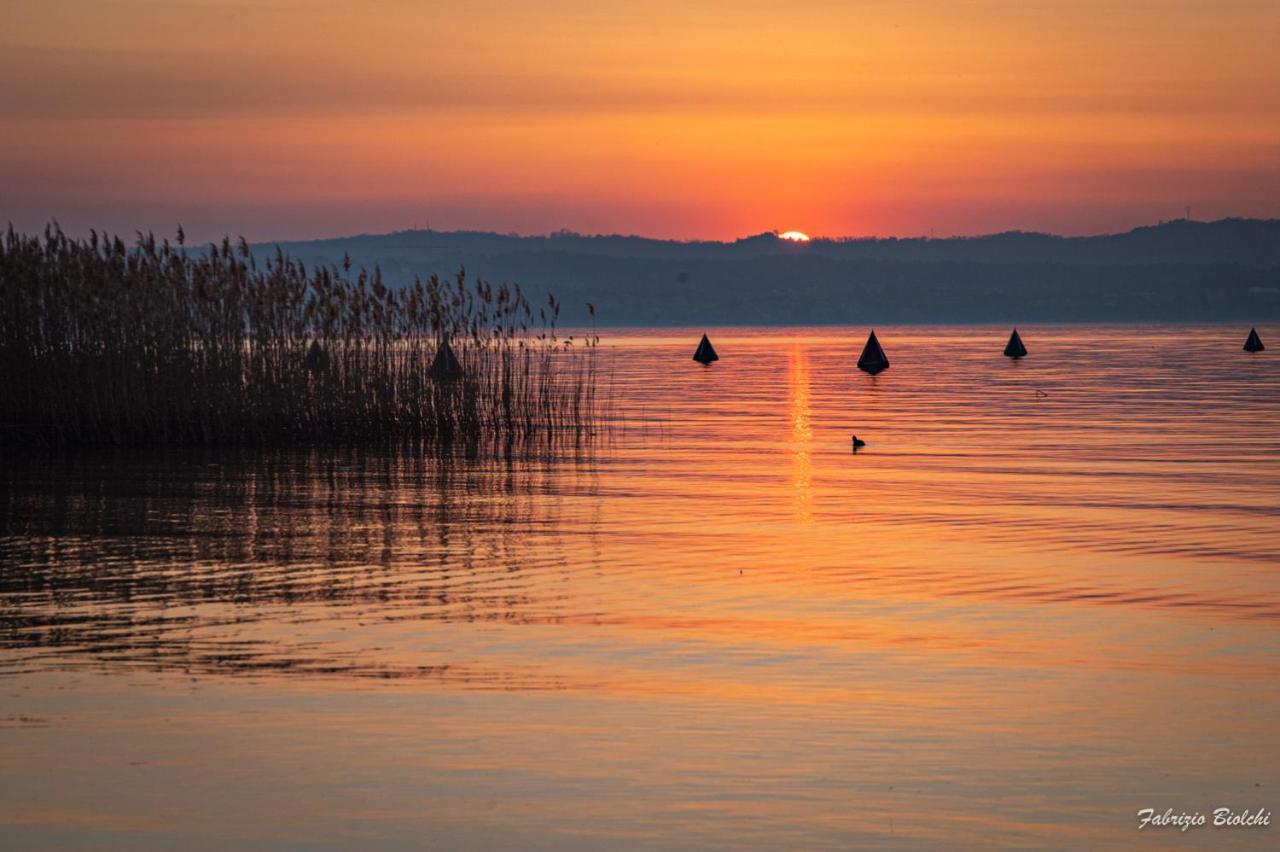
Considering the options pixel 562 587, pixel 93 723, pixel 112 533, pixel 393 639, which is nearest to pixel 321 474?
pixel 112 533

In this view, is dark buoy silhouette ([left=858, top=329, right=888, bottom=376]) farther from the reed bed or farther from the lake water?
the lake water

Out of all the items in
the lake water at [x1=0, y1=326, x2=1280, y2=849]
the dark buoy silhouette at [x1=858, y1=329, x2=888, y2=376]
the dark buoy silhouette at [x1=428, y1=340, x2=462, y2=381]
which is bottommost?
the lake water at [x1=0, y1=326, x2=1280, y2=849]

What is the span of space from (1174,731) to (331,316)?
22.0 m

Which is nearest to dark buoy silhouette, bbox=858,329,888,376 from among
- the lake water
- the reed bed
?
the reed bed

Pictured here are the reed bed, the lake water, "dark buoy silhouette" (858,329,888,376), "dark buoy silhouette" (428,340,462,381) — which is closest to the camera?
the lake water

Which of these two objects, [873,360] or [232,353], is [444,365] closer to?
A: [232,353]

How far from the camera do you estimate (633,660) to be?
11.1m

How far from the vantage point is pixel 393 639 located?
11.8m

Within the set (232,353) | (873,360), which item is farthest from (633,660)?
(873,360)

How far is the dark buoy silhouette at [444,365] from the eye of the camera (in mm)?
29828

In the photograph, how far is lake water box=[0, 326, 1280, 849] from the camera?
7.75 meters

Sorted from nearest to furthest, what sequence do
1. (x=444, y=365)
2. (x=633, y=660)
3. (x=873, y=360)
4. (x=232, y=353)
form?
1. (x=633, y=660)
2. (x=232, y=353)
3. (x=444, y=365)
4. (x=873, y=360)

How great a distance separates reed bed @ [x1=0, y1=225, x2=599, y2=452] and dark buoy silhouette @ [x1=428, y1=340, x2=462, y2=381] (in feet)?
0.11

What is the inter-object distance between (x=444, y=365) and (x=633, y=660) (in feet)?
65.6
